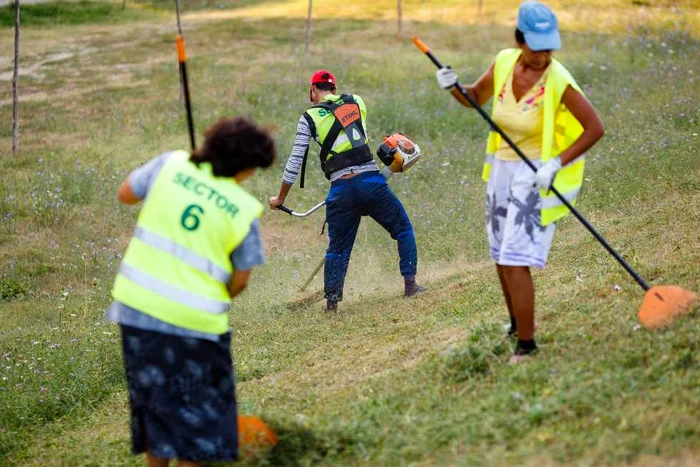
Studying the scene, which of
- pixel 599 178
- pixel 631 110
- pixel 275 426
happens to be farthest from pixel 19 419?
pixel 631 110

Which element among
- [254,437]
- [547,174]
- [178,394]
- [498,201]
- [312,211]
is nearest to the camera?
[178,394]

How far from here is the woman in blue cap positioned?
466 cm

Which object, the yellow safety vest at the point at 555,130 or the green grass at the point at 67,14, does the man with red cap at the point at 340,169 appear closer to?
the yellow safety vest at the point at 555,130

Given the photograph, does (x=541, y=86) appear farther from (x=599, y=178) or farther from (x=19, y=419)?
(x=599, y=178)

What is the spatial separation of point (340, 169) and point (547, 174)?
10.2ft

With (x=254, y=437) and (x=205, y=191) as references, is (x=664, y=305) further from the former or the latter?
(x=205, y=191)

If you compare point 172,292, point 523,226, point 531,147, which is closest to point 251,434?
point 172,292

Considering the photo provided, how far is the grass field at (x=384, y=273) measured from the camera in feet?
14.0

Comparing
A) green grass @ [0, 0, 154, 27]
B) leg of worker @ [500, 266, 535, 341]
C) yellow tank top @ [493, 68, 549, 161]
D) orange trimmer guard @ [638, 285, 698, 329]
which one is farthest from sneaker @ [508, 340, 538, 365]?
green grass @ [0, 0, 154, 27]

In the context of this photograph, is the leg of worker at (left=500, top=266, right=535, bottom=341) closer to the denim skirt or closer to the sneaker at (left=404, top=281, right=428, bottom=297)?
the denim skirt

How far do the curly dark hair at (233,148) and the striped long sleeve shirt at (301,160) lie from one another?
3.59 meters

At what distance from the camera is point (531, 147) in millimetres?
4816

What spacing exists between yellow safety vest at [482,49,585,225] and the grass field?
0.74 meters

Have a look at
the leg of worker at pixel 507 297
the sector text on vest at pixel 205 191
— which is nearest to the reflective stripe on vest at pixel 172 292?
the sector text on vest at pixel 205 191
